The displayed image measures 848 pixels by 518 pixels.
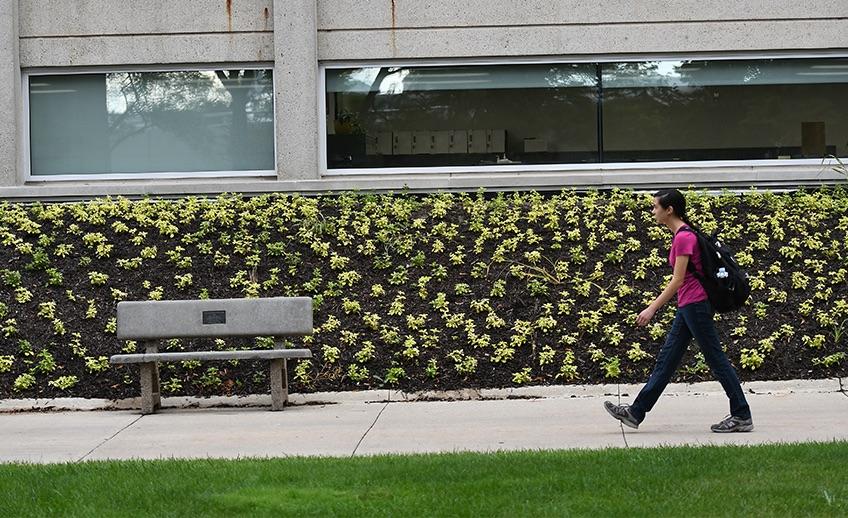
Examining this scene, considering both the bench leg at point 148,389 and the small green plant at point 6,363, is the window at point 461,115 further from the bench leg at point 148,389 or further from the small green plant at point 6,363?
the bench leg at point 148,389

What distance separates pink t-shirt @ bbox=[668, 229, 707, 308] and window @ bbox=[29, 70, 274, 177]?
888 cm

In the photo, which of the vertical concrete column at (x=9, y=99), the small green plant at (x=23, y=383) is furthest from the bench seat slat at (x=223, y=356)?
the vertical concrete column at (x=9, y=99)

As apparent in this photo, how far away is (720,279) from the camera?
8.37 m

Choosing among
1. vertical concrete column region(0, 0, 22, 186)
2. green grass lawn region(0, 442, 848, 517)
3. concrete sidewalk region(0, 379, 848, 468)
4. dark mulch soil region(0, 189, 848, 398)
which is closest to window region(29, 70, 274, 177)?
vertical concrete column region(0, 0, 22, 186)

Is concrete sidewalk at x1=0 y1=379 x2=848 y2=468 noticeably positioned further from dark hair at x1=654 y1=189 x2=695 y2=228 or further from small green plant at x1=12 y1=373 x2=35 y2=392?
dark hair at x1=654 y1=189 x2=695 y2=228

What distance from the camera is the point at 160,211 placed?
14.5 metres

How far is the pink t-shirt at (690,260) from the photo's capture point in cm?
838

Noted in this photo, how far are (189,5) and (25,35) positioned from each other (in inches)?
87.3

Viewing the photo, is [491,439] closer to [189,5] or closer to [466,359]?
[466,359]

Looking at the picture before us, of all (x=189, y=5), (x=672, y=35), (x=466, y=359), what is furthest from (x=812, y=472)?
(x=189, y=5)

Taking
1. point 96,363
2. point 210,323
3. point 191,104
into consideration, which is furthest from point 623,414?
point 191,104

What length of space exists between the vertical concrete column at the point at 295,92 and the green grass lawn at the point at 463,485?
8.58 metres

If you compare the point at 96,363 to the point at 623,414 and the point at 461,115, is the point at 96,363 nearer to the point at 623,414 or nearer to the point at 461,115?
the point at 623,414

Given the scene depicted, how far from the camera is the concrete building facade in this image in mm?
15883
